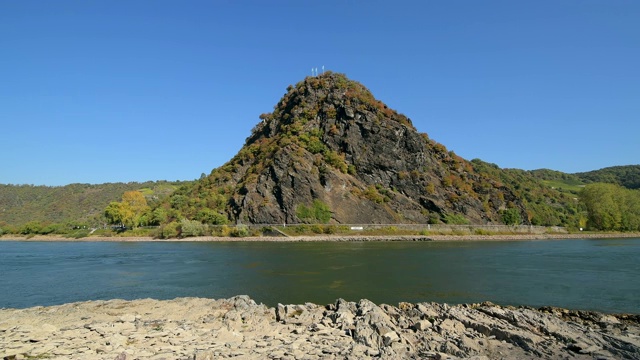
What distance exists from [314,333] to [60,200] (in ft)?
584

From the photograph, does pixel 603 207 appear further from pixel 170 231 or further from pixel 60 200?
pixel 60 200

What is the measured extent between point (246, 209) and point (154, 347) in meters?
82.5

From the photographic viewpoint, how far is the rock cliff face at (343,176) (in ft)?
319

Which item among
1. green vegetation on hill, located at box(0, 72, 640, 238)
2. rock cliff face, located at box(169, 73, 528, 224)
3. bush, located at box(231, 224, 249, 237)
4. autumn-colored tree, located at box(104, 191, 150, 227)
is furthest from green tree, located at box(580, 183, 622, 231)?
autumn-colored tree, located at box(104, 191, 150, 227)

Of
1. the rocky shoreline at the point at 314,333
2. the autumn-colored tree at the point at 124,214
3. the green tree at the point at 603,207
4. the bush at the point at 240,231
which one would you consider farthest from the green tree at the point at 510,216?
the autumn-colored tree at the point at 124,214

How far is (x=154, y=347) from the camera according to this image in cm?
1349

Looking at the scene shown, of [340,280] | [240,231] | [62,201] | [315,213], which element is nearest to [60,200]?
[62,201]

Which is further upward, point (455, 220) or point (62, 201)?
point (62, 201)

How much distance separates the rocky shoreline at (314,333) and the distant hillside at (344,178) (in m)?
75.0

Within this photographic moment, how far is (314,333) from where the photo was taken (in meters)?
15.6

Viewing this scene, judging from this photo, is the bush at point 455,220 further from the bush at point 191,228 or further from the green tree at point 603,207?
the bush at point 191,228

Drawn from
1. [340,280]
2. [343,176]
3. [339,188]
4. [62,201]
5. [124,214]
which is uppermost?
[343,176]

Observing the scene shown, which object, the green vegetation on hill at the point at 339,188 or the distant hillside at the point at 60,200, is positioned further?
the distant hillside at the point at 60,200

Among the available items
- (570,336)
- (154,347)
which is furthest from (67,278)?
(570,336)
